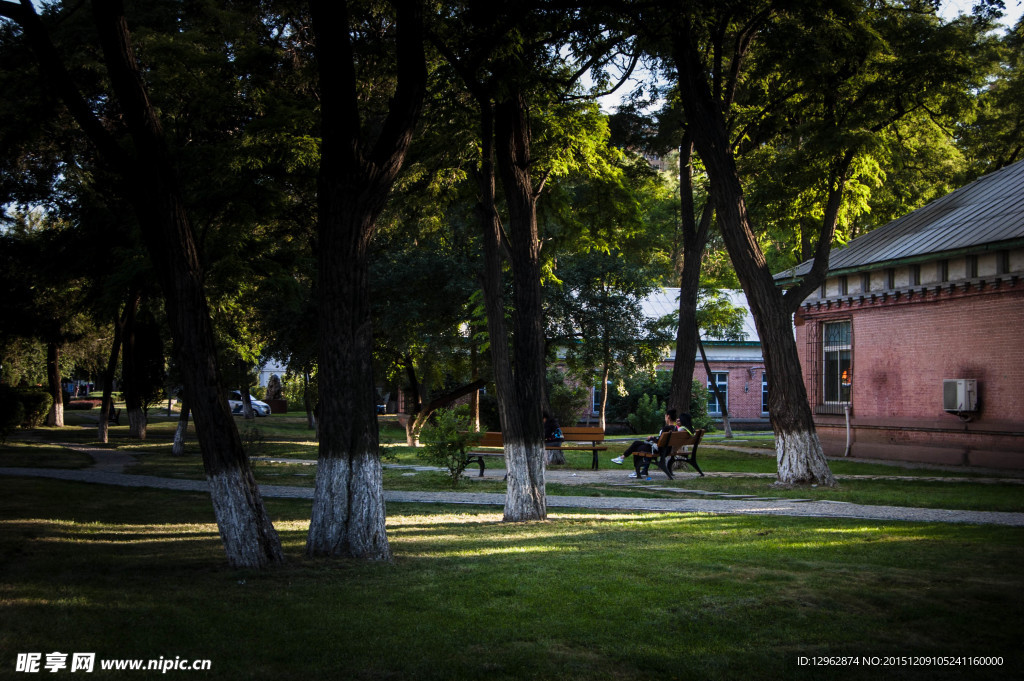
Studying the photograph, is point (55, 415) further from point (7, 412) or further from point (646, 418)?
point (646, 418)

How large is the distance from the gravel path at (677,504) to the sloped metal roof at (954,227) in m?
10.1

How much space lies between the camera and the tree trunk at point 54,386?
→ 3672cm

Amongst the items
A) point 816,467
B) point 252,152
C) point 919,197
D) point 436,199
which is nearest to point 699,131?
Answer: point 436,199

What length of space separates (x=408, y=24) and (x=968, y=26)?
1626 centimetres

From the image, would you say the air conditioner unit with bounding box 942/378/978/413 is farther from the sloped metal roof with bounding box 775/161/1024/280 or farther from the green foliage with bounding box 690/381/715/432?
the green foliage with bounding box 690/381/715/432

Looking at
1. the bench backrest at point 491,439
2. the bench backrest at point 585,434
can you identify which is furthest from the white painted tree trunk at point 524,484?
the bench backrest at point 585,434

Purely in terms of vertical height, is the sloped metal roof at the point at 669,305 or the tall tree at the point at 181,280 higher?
the sloped metal roof at the point at 669,305

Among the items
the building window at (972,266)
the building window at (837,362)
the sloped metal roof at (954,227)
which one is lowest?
the building window at (837,362)

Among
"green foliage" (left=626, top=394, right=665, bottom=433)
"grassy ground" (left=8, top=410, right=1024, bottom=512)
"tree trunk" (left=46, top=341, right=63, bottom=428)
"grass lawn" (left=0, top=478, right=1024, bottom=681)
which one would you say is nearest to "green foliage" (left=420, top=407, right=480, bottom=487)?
"grassy ground" (left=8, top=410, right=1024, bottom=512)

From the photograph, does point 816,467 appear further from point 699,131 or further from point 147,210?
point 147,210

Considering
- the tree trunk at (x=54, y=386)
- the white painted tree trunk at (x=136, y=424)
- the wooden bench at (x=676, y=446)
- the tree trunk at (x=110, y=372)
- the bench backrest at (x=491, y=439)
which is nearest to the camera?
the wooden bench at (x=676, y=446)

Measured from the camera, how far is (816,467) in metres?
16.5

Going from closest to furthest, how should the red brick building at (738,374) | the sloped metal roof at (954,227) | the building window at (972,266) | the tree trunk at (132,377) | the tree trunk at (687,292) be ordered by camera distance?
1. the sloped metal roof at (954,227)
2. the building window at (972,266)
3. the tree trunk at (687,292)
4. the tree trunk at (132,377)
5. the red brick building at (738,374)

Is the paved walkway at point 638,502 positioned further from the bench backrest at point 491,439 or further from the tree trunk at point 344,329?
the tree trunk at point 344,329
